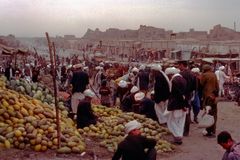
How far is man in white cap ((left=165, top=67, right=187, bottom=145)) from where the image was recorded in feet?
34.3

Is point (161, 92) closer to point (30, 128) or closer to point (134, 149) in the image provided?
point (30, 128)

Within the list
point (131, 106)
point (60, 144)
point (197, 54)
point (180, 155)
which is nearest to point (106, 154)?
point (60, 144)

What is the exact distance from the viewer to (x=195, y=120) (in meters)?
13.0

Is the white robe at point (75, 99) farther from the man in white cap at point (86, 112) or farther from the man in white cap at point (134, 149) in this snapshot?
the man in white cap at point (134, 149)

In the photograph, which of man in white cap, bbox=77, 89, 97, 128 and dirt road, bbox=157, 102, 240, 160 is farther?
man in white cap, bbox=77, 89, 97, 128

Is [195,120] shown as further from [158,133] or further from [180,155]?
[180,155]

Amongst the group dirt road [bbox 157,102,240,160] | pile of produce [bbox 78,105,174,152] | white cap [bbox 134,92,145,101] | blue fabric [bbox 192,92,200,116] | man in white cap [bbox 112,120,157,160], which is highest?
man in white cap [bbox 112,120,157,160]

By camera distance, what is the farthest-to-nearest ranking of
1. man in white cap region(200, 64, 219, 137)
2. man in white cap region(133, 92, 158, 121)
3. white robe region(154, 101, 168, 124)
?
man in white cap region(133, 92, 158, 121), white robe region(154, 101, 168, 124), man in white cap region(200, 64, 219, 137)

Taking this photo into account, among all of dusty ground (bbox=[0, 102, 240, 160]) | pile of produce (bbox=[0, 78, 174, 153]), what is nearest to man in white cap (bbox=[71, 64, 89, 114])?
pile of produce (bbox=[0, 78, 174, 153])

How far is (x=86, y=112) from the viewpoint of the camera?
34.4ft

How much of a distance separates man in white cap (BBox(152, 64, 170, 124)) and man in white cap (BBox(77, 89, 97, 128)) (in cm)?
152

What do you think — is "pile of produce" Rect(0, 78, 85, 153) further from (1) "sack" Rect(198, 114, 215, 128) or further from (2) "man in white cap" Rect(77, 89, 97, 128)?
(1) "sack" Rect(198, 114, 215, 128)

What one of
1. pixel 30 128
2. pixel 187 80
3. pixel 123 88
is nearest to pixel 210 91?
pixel 187 80

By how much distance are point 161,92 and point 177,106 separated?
82 cm
